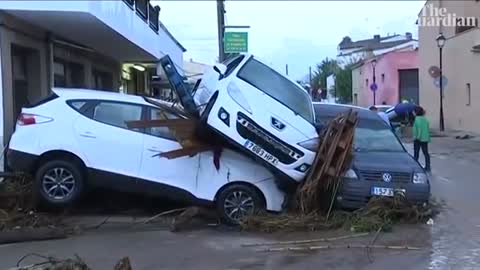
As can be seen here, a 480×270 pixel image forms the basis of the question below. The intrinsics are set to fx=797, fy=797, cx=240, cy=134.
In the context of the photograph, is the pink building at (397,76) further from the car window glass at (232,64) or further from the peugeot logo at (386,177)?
the peugeot logo at (386,177)

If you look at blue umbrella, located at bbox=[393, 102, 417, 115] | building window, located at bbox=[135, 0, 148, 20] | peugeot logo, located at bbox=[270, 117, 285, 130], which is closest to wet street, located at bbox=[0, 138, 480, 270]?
peugeot logo, located at bbox=[270, 117, 285, 130]

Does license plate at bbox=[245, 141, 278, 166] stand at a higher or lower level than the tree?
lower

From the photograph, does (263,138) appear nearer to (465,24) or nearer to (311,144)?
(311,144)

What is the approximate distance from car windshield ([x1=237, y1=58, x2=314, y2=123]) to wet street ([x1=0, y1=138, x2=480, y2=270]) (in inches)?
84.5

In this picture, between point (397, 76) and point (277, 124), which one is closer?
point (277, 124)

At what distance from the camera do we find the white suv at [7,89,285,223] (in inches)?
448

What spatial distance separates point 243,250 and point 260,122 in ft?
7.17

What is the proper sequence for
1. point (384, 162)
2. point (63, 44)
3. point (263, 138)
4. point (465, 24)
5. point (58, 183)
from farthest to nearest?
point (465, 24) → point (63, 44) → point (384, 162) → point (58, 183) → point (263, 138)

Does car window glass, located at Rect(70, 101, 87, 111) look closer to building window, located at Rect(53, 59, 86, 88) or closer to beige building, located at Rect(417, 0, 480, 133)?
building window, located at Rect(53, 59, 86, 88)

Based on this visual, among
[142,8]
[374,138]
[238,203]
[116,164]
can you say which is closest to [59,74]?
[142,8]

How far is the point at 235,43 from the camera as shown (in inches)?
1225

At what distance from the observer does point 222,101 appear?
11133mm

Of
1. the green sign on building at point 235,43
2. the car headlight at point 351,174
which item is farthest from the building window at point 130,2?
the green sign on building at point 235,43

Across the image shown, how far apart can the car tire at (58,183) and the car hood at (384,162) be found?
4.03 meters
